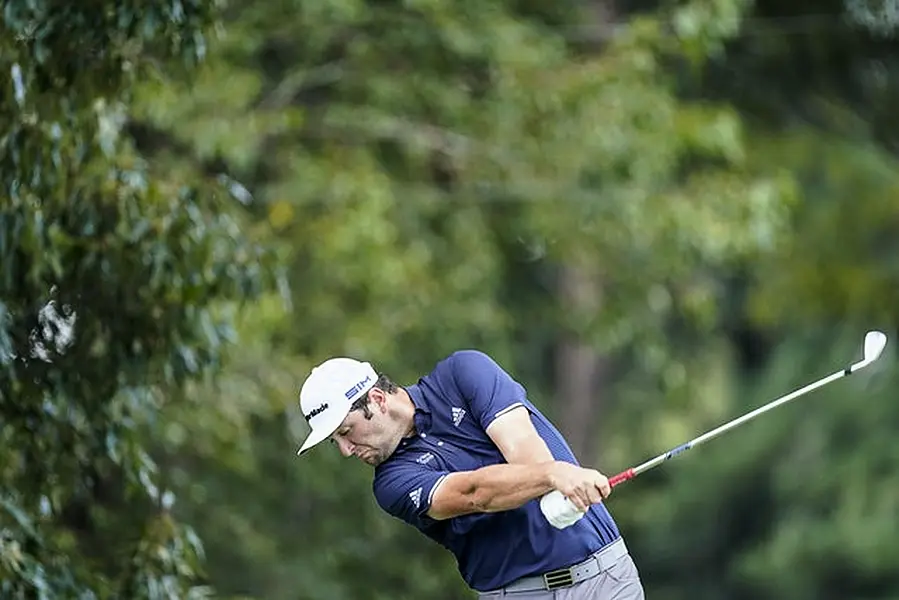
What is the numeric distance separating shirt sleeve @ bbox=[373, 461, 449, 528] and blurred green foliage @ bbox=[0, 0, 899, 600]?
1707 mm

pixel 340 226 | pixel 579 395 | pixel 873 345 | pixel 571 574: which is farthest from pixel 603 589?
pixel 579 395

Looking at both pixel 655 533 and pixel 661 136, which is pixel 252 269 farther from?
pixel 655 533

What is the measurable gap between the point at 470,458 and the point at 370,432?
314mm

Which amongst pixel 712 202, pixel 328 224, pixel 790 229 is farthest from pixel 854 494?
pixel 328 224

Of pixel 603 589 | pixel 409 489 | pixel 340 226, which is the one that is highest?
pixel 409 489

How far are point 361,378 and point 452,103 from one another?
8.06m

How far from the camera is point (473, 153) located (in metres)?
15.1

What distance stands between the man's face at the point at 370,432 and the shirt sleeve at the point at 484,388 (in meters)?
0.23

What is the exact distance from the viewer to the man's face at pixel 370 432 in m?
6.77

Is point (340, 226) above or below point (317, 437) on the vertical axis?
below

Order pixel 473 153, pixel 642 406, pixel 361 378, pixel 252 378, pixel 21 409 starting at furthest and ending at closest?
pixel 642 406, pixel 473 153, pixel 252 378, pixel 21 409, pixel 361 378

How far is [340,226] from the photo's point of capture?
14.0 metres

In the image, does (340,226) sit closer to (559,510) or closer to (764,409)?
(764,409)

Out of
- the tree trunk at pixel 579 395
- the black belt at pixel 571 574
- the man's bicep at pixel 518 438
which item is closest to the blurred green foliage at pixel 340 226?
the tree trunk at pixel 579 395
